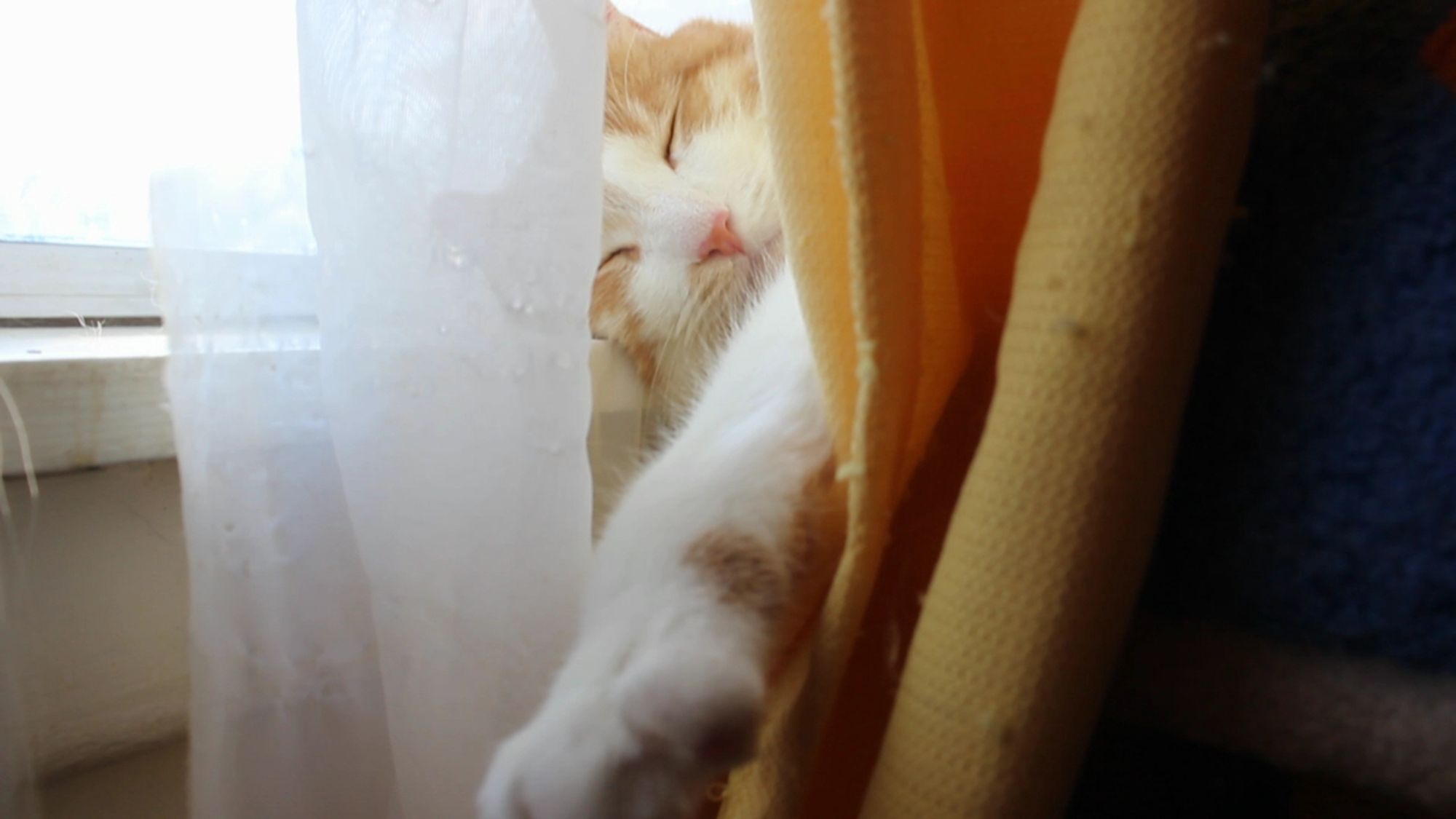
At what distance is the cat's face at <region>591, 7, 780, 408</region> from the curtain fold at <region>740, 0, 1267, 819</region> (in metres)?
0.37

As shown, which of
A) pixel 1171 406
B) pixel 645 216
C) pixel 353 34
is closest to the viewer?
pixel 1171 406

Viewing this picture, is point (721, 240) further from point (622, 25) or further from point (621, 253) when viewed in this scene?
point (622, 25)

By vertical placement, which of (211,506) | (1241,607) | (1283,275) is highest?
(1283,275)

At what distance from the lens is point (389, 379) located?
0.43 metres

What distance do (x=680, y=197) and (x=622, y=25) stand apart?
0.70ft

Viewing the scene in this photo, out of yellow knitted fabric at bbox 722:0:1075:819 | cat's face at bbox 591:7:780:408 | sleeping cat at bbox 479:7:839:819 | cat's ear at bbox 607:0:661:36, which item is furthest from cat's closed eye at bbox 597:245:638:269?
yellow knitted fabric at bbox 722:0:1075:819

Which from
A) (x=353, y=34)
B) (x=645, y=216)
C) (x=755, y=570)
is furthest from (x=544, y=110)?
(x=645, y=216)

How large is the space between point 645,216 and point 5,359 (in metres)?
0.49

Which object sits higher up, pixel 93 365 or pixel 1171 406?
pixel 1171 406

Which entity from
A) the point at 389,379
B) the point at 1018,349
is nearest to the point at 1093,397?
the point at 1018,349

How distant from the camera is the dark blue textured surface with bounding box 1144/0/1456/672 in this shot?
231 mm

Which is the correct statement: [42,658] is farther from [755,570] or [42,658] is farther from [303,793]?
[755,570]

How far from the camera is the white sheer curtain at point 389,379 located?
1.34ft

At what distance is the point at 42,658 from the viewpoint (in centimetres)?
50
